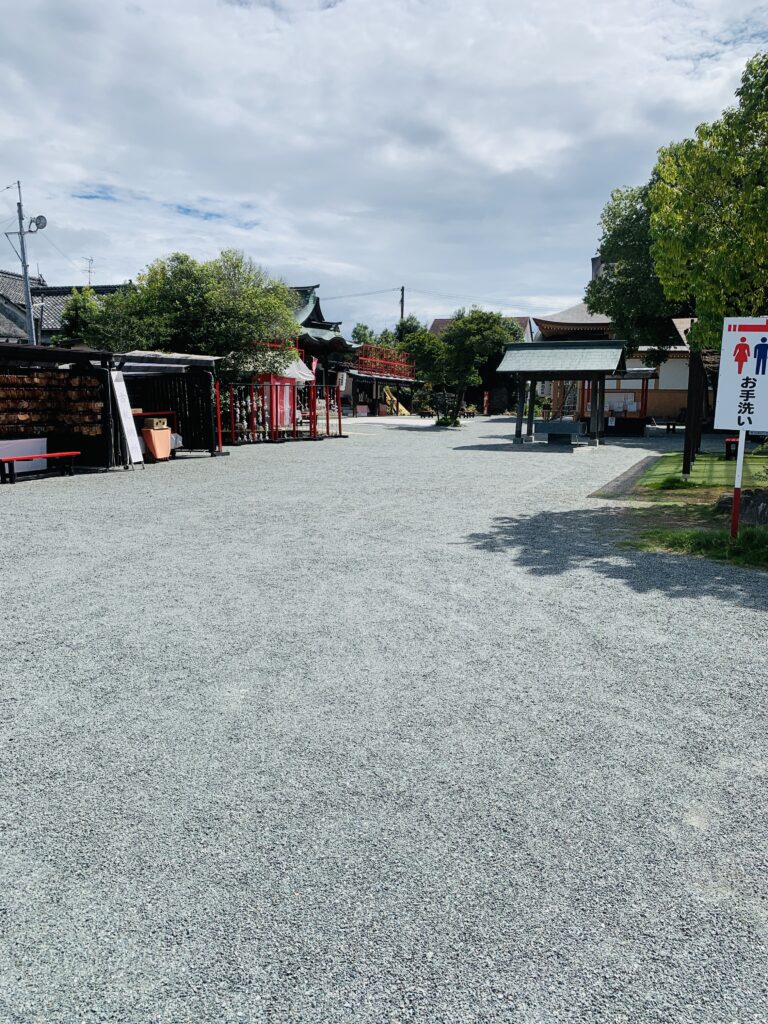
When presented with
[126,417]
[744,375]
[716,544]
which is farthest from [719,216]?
[126,417]

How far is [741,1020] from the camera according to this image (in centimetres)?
182

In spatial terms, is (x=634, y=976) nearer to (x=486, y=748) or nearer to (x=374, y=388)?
(x=486, y=748)

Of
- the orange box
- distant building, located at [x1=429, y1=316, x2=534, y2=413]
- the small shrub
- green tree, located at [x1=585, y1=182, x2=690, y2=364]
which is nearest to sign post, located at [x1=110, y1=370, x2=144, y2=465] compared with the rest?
the orange box

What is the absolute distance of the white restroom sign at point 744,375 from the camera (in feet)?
24.0

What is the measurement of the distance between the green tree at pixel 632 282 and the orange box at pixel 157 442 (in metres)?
17.6

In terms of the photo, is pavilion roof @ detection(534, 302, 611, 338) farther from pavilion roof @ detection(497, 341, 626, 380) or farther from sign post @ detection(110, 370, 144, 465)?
sign post @ detection(110, 370, 144, 465)

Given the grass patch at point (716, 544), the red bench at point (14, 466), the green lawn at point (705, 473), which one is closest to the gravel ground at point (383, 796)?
the grass patch at point (716, 544)

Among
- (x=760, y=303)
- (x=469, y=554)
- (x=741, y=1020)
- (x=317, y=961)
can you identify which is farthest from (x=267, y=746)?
(x=760, y=303)

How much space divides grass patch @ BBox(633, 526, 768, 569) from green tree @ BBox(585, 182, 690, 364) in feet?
64.5

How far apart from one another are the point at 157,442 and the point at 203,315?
7162 millimetres

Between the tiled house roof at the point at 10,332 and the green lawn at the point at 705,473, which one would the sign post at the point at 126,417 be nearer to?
the green lawn at the point at 705,473

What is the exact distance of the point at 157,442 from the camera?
55.3 feet

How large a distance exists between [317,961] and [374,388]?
156 feet

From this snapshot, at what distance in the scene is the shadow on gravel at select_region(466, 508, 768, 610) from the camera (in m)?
5.84
